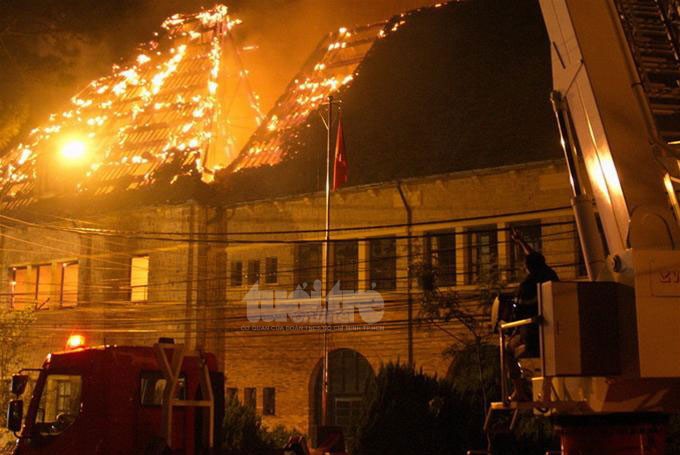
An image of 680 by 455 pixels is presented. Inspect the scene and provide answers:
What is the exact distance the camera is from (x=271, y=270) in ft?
89.4

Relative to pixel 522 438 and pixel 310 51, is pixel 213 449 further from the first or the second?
pixel 310 51

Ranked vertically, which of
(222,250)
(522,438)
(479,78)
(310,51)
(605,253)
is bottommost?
(522,438)

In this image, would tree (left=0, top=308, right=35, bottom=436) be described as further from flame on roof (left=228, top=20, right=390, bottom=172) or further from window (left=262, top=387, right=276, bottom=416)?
flame on roof (left=228, top=20, right=390, bottom=172)

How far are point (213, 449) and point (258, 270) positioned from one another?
Result: 18594mm

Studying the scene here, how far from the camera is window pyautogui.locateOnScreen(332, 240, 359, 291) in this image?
84.0 ft

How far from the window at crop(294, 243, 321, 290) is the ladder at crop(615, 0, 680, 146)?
20.8 m

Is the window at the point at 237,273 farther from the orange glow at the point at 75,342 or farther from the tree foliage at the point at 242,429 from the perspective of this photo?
the orange glow at the point at 75,342

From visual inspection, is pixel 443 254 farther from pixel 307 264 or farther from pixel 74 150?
pixel 74 150

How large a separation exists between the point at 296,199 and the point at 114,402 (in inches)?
713

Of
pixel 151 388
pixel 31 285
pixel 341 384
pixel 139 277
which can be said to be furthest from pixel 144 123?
pixel 151 388

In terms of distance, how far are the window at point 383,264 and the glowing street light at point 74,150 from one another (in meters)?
13.0

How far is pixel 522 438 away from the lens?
40.3ft

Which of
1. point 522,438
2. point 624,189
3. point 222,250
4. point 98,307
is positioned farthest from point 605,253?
point 98,307

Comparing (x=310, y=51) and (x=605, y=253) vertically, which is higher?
(x=310, y=51)
